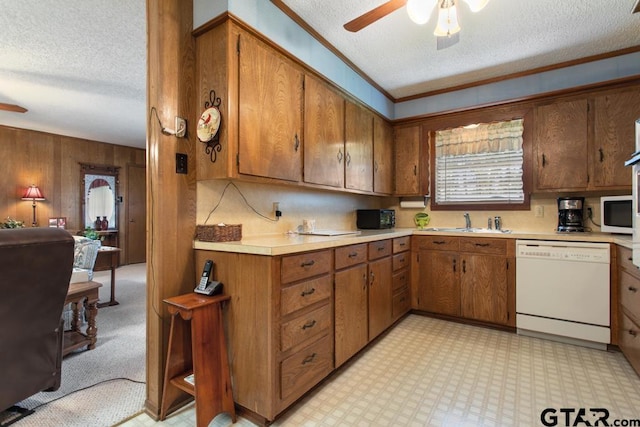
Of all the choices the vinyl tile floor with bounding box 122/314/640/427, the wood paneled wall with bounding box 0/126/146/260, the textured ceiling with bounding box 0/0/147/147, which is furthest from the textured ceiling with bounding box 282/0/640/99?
the wood paneled wall with bounding box 0/126/146/260

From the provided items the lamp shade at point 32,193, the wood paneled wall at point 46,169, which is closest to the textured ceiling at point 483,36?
the lamp shade at point 32,193

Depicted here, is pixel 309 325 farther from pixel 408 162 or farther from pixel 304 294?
pixel 408 162

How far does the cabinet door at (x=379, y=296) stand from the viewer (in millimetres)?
2537

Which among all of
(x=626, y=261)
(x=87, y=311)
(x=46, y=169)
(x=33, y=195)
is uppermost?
(x=46, y=169)

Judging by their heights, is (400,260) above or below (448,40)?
below

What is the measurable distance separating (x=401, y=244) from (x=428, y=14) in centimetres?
203

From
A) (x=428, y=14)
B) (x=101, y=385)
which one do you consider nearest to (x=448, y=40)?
(x=428, y=14)

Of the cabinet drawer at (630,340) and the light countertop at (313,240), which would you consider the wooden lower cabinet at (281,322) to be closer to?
the light countertop at (313,240)

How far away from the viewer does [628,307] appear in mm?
2209

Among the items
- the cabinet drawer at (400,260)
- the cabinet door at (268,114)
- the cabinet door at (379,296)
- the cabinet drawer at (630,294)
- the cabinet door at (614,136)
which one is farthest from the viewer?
the cabinet drawer at (400,260)

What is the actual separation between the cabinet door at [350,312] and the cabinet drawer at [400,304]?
2.11 ft

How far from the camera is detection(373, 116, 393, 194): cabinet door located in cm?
352

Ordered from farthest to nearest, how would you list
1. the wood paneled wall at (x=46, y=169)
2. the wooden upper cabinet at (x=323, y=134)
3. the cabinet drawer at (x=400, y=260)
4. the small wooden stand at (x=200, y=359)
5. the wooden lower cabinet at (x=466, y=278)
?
the wood paneled wall at (x=46, y=169) < the cabinet drawer at (x=400, y=260) < the wooden lower cabinet at (x=466, y=278) < the wooden upper cabinet at (x=323, y=134) < the small wooden stand at (x=200, y=359)

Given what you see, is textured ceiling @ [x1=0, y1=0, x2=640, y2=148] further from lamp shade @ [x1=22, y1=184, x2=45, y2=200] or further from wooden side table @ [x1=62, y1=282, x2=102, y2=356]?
lamp shade @ [x1=22, y1=184, x2=45, y2=200]
